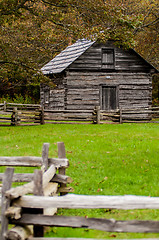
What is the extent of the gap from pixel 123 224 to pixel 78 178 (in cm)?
483

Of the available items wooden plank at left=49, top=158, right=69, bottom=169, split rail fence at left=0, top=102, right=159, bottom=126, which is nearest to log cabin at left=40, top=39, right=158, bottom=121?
split rail fence at left=0, top=102, right=159, bottom=126

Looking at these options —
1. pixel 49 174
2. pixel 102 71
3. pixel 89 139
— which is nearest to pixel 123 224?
pixel 49 174

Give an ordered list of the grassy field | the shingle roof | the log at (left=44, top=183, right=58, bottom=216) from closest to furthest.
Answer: the log at (left=44, top=183, right=58, bottom=216), the grassy field, the shingle roof

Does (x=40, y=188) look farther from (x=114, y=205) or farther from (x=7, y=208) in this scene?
(x=114, y=205)

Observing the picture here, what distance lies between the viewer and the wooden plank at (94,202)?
13.5 feet

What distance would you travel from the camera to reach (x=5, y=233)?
4.38m

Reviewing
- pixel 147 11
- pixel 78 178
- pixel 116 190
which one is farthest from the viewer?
pixel 147 11

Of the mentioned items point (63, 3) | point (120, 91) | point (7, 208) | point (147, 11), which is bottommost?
point (7, 208)

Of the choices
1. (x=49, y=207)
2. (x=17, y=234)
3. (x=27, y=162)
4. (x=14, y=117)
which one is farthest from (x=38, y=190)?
(x=14, y=117)

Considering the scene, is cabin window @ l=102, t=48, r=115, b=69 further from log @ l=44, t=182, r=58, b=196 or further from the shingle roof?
log @ l=44, t=182, r=58, b=196

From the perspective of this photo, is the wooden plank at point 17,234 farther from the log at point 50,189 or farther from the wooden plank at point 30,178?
the wooden plank at point 30,178

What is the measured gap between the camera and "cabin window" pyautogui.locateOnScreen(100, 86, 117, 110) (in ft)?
89.5

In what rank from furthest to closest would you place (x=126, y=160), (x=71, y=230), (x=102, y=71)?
(x=102, y=71) → (x=126, y=160) → (x=71, y=230)

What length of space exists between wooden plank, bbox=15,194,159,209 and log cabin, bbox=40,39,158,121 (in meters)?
22.5
